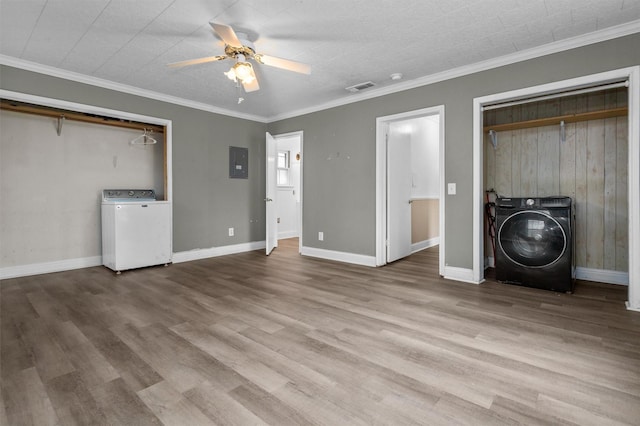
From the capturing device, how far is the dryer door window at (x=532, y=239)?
3066 mm

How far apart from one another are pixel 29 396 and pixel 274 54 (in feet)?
10.1

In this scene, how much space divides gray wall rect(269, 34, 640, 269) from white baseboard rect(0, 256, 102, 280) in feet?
9.75

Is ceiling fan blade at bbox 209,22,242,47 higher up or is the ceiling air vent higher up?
the ceiling air vent

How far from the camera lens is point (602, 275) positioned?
3412 mm

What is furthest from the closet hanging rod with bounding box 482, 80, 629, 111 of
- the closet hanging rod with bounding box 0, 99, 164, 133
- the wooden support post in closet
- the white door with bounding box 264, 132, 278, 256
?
the closet hanging rod with bounding box 0, 99, 164, 133

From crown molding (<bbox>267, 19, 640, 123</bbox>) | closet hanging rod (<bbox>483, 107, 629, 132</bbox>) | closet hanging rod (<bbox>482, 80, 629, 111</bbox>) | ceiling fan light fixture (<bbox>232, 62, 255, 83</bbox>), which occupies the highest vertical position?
crown molding (<bbox>267, 19, 640, 123</bbox>)

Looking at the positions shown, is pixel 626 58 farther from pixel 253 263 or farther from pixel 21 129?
pixel 21 129

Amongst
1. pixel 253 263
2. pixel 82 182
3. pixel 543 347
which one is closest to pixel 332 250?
pixel 253 263

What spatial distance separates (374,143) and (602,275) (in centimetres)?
297

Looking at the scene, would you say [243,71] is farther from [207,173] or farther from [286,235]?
[286,235]

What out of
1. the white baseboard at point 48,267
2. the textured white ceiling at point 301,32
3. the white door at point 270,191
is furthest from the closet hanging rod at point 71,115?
the white baseboard at point 48,267

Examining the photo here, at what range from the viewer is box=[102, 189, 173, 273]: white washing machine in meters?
3.79

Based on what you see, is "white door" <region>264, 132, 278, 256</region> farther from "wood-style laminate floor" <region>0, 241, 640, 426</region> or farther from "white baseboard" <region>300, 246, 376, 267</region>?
"wood-style laminate floor" <region>0, 241, 640, 426</region>

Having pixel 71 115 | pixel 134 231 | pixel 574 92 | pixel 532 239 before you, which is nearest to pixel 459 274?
pixel 532 239
